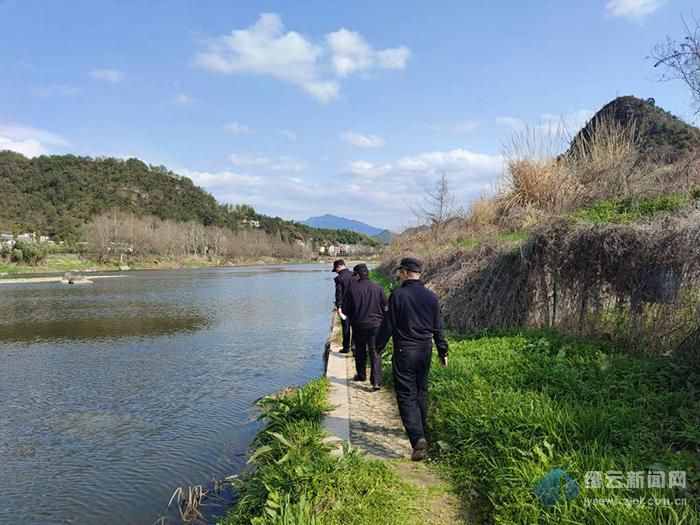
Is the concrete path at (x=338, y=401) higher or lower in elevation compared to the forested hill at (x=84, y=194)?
lower

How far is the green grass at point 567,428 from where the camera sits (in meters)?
3.19

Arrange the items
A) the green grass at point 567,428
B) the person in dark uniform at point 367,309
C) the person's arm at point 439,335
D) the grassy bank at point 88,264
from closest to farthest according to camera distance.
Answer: the green grass at point 567,428 → the person's arm at point 439,335 → the person in dark uniform at point 367,309 → the grassy bank at point 88,264

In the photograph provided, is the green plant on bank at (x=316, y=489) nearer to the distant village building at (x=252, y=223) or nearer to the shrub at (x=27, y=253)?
the shrub at (x=27, y=253)

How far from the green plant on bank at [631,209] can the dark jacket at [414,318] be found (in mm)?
4246

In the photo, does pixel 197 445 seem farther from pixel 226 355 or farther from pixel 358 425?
pixel 226 355

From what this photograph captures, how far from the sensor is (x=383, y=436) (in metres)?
5.29

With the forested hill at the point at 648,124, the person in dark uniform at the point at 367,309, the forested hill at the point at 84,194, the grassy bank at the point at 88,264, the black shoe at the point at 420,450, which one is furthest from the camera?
the forested hill at the point at 84,194

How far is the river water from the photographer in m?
5.96

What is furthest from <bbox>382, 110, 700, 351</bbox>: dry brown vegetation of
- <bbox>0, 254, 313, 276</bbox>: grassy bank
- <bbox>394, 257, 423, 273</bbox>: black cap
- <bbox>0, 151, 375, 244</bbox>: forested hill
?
<bbox>0, 151, 375, 244</bbox>: forested hill

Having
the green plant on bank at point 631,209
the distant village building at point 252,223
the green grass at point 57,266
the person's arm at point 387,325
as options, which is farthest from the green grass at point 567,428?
the distant village building at point 252,223

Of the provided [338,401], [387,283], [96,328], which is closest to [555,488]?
[338,401]

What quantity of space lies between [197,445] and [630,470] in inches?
235

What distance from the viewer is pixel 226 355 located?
13859 mm

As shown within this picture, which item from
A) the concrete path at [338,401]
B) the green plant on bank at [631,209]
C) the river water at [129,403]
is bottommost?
the river water at [129,403]
